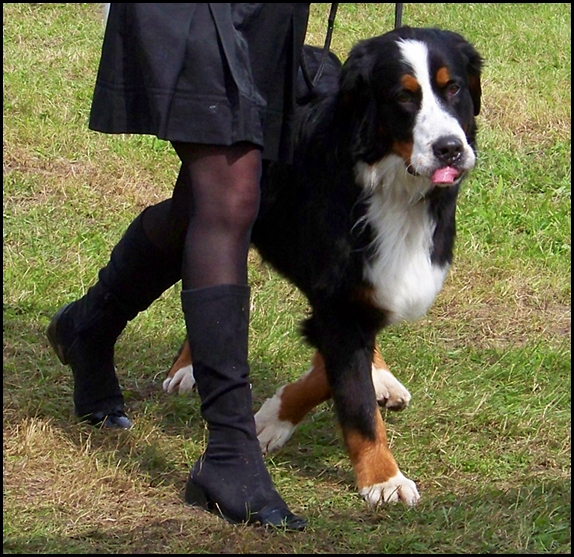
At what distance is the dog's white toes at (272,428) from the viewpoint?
319cm

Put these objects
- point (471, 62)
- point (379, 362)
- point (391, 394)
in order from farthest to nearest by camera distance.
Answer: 1. point (379, 362)
2. point (391, 394)
3. point (471, 62)

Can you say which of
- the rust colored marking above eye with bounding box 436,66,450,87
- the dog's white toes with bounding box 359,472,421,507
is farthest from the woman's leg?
the rust colored marking above eye with bounding box 436,66,450,87

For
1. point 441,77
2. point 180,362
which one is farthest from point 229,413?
point 180,362

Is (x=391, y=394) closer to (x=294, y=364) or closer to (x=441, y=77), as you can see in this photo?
(x=294, y=364)

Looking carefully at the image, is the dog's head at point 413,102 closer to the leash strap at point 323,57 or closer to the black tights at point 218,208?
the leash strap at point 323,57

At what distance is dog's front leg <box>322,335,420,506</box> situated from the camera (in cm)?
288

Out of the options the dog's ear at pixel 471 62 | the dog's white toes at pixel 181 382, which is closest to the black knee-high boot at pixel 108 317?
the dog's white toes at pixel 181 382

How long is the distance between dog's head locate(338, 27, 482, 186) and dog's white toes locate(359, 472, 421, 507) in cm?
86

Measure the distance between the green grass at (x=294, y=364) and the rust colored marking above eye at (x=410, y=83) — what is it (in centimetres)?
114

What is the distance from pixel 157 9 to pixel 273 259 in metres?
1.17

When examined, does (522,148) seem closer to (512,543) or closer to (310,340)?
(310,340)

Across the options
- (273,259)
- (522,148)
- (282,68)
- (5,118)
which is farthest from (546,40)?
(282,68)

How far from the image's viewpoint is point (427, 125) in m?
2.77

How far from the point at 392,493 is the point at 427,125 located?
103 cm
